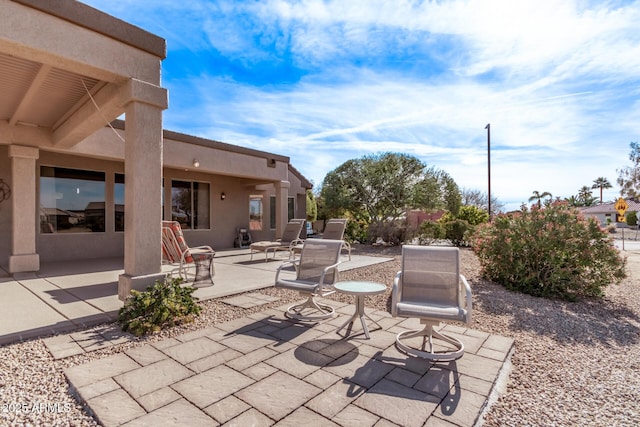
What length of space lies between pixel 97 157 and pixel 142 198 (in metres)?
5.34

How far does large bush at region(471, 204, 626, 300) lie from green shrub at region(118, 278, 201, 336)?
5.56 meters

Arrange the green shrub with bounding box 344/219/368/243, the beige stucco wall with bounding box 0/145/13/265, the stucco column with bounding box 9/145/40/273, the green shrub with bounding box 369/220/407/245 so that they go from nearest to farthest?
the stucco column with bounding box 9/145/40/273
the beige stucco wall with bounding box 0/145/13/265
the green shrub with bounding box 369/220/407/245
the green shrub with bounding box 344/219/368/243

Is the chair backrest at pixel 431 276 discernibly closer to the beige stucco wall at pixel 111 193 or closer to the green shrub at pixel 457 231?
the beige stucco wall at pixel 111 193

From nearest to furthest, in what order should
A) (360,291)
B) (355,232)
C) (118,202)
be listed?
(360,291)
(118,202)
(355,232)

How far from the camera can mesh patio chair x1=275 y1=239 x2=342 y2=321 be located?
398cm

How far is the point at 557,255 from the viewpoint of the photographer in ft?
17.7

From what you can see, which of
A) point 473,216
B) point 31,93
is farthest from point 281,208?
point 473,216

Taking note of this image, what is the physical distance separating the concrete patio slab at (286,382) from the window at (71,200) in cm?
709

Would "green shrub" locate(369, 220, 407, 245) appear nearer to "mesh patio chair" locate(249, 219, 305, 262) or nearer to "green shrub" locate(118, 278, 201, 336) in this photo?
"mesh patio chair" locate(249, 219, 305, 262)

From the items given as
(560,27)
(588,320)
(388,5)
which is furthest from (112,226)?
(560,27)

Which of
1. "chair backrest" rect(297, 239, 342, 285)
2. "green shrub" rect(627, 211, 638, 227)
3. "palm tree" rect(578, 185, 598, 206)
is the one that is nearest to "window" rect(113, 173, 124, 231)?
"chair backrest" rect(297, 239, 342, 285)

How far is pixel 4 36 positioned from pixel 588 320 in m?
7.83

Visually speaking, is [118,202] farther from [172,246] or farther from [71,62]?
[71,62]

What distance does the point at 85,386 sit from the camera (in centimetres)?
238
